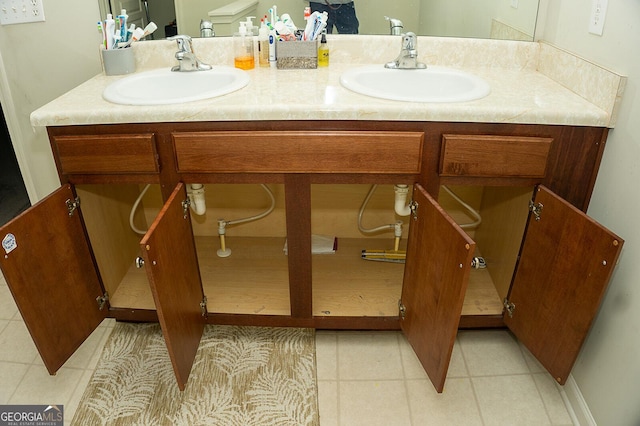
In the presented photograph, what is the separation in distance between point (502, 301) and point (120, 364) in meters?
1.28

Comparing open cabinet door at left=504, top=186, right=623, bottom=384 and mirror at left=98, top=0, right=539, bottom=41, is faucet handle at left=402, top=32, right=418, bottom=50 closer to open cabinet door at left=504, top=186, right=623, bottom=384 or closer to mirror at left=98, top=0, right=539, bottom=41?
mirror at left=98, top=0, right=539, bottom=41

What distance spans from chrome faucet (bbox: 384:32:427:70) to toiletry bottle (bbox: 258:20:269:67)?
0.41 meters

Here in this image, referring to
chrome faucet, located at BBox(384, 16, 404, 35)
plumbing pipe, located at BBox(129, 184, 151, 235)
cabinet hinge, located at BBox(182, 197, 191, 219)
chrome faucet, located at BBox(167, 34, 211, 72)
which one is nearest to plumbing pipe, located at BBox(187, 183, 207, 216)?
cabinet hinge, located at BBox(182, 197, 191, 219)

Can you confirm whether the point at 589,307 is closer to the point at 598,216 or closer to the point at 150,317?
the point at 598,216

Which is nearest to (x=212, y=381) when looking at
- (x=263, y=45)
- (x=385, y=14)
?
(x=263, y=45)

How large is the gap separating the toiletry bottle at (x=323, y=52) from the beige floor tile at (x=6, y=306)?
1.42 meters

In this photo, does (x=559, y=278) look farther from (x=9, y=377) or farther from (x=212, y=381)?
(x=9, y=377)

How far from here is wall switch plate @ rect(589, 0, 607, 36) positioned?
1221 mm

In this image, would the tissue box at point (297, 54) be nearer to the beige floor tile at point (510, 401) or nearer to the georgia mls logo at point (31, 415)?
the beige floor tile at point (510, 401)

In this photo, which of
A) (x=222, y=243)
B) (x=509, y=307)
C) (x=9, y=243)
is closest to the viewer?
(x=9, y=243)

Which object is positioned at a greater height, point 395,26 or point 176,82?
point 395,26

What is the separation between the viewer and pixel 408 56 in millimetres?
1526

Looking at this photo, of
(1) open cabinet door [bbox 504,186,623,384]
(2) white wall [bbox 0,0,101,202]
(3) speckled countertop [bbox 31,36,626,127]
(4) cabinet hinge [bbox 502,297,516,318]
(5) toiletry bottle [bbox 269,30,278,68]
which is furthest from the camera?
(2) white wall [bbox 0,0,101,202]

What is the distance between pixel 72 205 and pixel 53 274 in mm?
204
